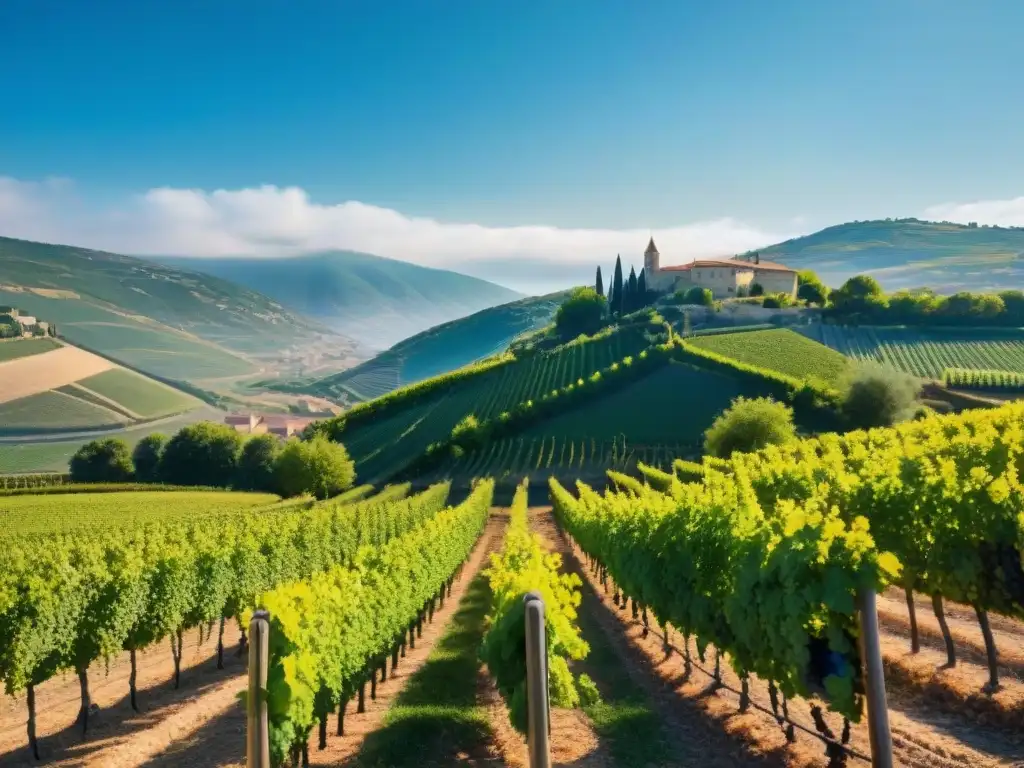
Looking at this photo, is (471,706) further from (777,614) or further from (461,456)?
(461,456)

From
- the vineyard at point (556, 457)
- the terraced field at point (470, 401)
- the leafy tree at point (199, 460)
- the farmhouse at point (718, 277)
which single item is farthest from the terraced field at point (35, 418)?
the vineyard at point (556, 457)

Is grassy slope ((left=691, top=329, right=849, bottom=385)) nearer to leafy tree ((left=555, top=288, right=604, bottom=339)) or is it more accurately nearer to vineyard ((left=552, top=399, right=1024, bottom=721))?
leafy tree ((left=555, top=288, right=604, bottom=339))

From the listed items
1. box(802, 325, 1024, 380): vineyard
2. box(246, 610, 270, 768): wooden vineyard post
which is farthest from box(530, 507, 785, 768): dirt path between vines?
box(802, 325, 1024, 380): vineyard

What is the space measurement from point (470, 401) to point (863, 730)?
237 ft

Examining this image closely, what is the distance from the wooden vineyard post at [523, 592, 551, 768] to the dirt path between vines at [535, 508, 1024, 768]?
5352mm

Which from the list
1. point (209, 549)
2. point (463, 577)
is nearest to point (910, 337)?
point (463, 577)

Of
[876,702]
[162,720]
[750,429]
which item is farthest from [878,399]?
[876,702]

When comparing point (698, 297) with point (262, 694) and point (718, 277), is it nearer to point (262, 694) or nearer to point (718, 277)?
point (718, 277)

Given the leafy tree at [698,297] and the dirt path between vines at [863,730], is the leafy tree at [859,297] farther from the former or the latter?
the dirt path between vines at [863,730]

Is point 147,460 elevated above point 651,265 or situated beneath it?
situated beneath

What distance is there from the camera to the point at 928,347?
285 ft

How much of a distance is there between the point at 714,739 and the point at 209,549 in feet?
50.8

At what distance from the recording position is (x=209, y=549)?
20906 millimetres

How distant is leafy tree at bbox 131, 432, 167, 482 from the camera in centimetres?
8131
